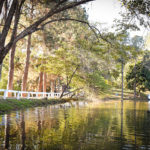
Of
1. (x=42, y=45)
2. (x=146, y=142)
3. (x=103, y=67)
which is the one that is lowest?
(x=146, y=142)

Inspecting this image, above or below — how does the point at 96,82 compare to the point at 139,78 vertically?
below

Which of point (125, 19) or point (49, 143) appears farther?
point (125, 19)

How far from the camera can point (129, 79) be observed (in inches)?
2490

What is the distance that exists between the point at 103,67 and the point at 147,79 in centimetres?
3544

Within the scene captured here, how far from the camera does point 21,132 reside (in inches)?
314

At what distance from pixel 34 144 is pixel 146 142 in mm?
3111

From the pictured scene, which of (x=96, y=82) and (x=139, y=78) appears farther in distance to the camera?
(x=139, y=78)

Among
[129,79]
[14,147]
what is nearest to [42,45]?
[14,147]

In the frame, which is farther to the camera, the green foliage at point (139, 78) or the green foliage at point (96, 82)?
the green foliage at point (139, 78)

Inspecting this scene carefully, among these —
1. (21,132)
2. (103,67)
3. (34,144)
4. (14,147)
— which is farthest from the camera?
(103,67)

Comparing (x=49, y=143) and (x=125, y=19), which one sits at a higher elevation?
(x=125, y=19)

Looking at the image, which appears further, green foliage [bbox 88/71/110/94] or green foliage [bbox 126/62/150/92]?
green foliage [bbox 126/62/150/92]

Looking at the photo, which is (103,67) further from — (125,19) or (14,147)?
(14,147)

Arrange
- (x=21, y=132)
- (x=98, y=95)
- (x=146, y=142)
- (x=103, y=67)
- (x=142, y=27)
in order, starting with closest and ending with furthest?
(x=146, y=142), (x=21, y=132), (x=142, y=27), (x=103, y=67), (x=98, y=95)
